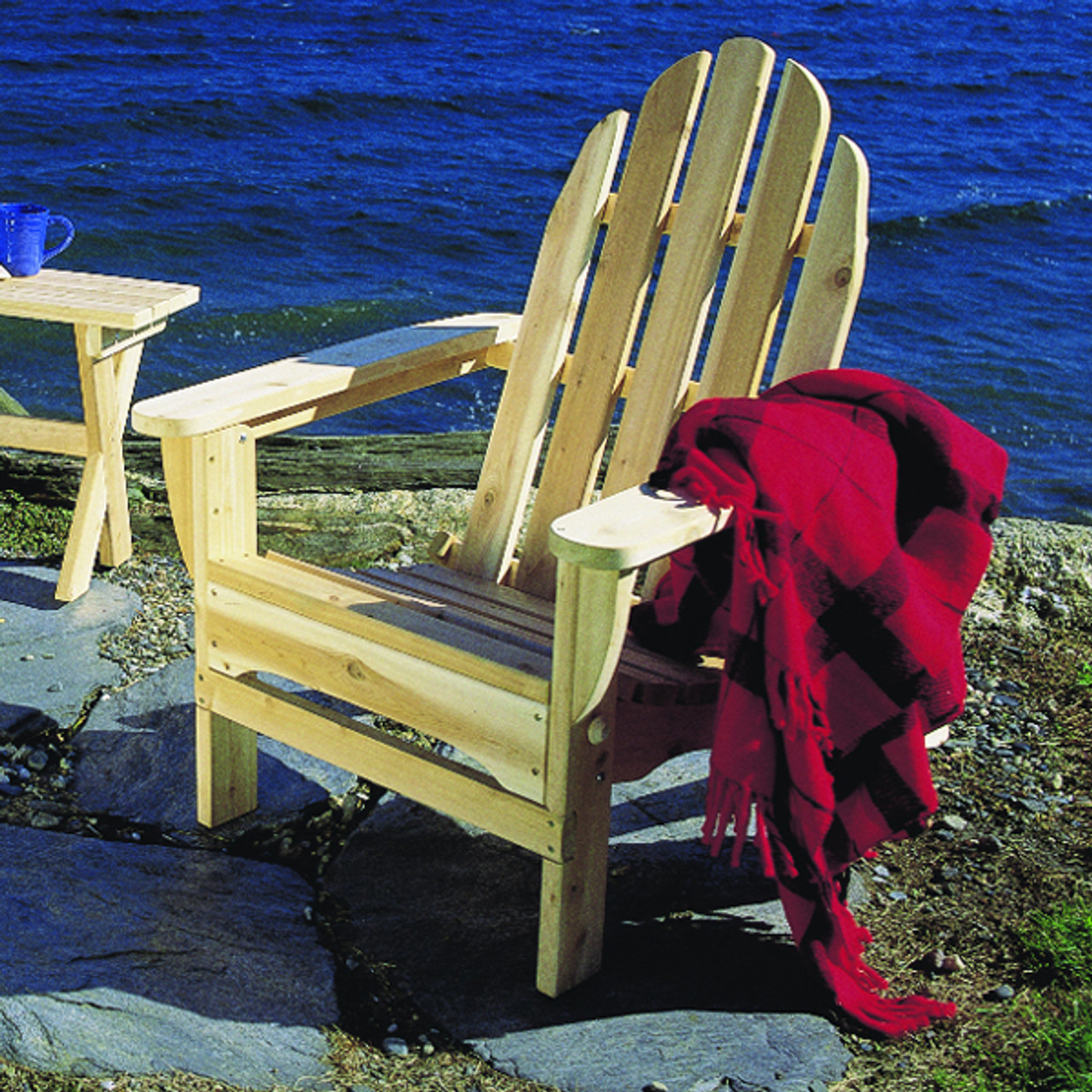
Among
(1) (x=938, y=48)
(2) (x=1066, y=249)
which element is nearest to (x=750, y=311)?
(2) (x=1066, y=249)

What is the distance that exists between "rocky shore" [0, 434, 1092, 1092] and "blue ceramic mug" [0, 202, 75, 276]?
62 centimetres

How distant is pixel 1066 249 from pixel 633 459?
893 centimetres

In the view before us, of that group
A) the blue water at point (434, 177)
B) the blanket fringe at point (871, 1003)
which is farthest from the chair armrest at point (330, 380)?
the blue water at point (434, 177)

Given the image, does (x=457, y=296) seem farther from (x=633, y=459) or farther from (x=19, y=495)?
(x=633, y=459)

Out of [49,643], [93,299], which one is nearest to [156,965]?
[49,643]

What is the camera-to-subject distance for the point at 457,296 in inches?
338

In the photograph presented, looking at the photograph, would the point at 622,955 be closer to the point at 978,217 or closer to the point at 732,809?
the point at 732,809

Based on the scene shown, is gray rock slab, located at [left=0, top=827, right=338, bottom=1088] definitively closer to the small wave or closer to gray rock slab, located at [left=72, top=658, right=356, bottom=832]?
gray rock slab, located at [left=72, top=658, right=356, bottom=832]

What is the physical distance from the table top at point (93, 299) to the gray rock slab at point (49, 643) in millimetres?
664

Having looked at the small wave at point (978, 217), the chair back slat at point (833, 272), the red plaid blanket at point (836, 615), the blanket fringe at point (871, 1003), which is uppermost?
the chair back slat at point (833, 272)

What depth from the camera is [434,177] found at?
10.8m

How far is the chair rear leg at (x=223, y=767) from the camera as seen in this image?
2.42m

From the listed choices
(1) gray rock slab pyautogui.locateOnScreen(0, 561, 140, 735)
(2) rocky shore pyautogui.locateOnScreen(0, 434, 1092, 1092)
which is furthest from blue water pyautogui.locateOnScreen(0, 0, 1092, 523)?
(1) gray rock slab pyautogui.locateOnScreen(0, 561, 140, 735)

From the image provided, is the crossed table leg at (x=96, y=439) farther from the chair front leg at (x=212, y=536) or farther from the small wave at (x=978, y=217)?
the small wave at (x=978, y=217)
